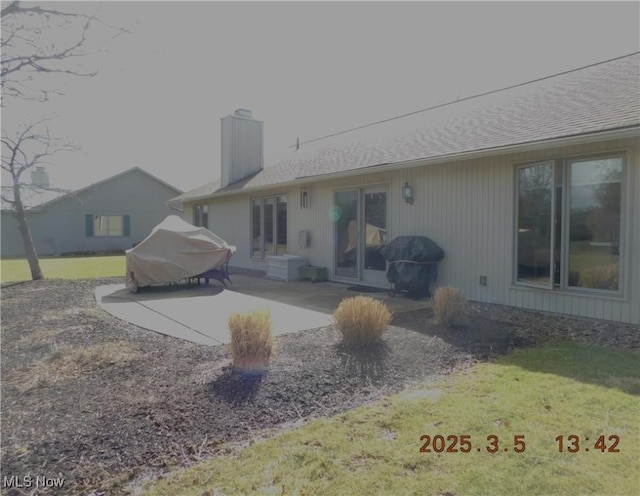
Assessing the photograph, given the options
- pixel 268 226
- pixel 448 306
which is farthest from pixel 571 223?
pixel 268 226

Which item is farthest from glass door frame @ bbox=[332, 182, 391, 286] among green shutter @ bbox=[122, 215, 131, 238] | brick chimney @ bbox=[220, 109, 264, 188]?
green shutter @ bbox=[122, 215, 131, 238]

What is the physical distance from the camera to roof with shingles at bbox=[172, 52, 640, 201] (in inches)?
230

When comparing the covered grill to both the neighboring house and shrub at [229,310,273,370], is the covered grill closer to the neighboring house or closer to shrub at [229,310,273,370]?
shrub at [229,310,273,370]

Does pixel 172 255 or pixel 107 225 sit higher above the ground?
pixel 107 225

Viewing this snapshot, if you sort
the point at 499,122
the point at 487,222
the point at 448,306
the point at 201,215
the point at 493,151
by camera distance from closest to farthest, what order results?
the point at 448,306 → the point at 493,151 → the point at 487,222 → the point at 499,122 → the point at 201,215

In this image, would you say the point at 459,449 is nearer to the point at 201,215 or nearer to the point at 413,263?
the point at 413,263

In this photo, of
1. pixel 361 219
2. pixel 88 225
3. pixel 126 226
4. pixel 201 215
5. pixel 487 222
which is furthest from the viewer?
pixel 126 226

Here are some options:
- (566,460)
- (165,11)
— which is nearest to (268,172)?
(165,11)

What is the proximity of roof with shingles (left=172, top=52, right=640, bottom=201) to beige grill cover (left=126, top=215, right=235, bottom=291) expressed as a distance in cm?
276

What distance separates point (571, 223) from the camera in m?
5.75

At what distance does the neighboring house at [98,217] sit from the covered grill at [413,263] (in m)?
17.3

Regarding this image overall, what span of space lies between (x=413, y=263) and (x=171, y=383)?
4.98 metres

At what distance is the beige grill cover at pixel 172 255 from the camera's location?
28.7ft
